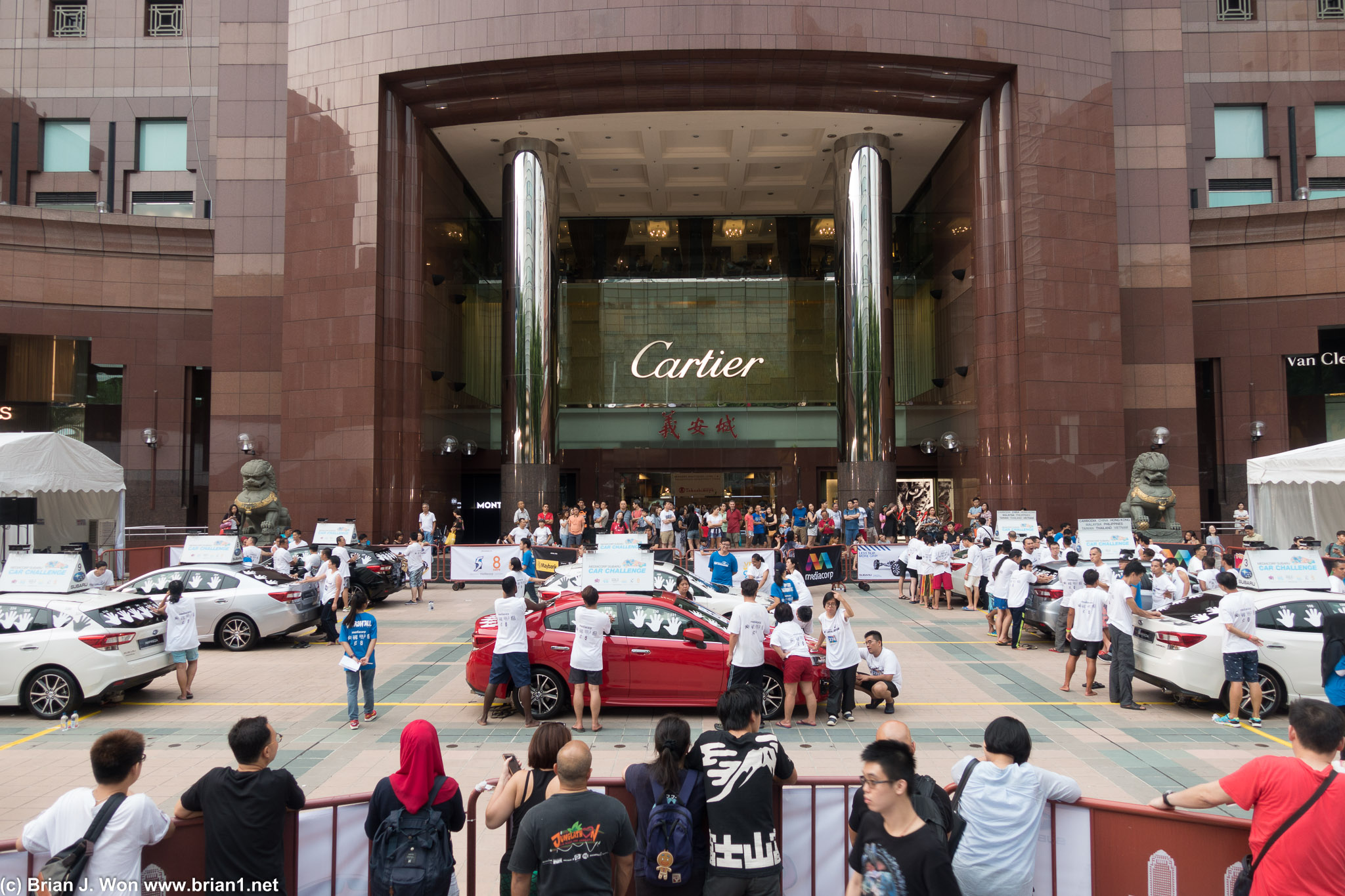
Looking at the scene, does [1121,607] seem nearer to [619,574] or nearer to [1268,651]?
[1268,651]

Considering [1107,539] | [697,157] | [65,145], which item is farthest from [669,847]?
[65,145]

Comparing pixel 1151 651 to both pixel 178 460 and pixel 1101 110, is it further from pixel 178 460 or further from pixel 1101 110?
pixel 178 460

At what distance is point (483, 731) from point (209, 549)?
11.6 meters

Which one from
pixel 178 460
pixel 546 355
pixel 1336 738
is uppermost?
pixel 546 355

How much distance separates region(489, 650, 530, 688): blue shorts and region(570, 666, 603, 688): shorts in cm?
56

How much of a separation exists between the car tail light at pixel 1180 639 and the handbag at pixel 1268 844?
21.8 ft

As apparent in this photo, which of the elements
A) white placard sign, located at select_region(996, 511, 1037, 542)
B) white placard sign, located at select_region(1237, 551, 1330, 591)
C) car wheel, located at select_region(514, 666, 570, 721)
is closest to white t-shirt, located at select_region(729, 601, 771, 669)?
car wheel, located at select_region(514, 666, 570, 721)

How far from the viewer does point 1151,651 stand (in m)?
10.4

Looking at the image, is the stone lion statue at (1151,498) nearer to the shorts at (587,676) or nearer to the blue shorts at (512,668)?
the shorts at (587,676)

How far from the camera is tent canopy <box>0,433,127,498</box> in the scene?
1862cm

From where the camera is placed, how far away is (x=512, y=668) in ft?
31.3

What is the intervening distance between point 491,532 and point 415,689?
24596mm

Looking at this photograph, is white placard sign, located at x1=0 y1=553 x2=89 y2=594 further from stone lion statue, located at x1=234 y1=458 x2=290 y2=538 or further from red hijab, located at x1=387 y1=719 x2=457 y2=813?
stone lion statue, located at x1=234 y1=458 x2=290 y2=538

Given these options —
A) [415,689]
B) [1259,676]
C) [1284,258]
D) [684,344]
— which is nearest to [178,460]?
[684,344]
